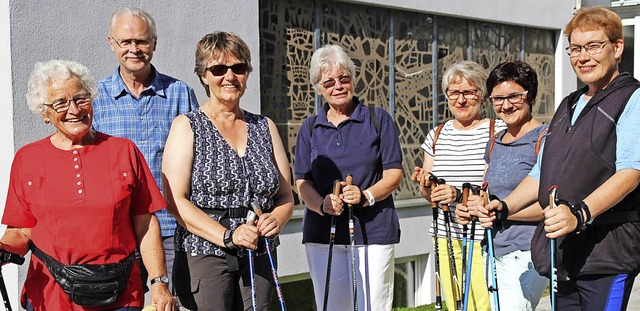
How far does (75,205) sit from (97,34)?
2912mm

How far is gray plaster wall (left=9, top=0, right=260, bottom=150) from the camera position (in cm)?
567

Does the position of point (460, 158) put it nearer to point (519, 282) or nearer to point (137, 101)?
point (519, 282)

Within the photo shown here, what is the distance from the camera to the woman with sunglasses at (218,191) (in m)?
3.87

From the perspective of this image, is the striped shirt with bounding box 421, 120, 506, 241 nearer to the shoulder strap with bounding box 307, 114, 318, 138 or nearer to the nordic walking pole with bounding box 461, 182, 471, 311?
the nordic walking pole with bounding box 461, 182, 471, 311

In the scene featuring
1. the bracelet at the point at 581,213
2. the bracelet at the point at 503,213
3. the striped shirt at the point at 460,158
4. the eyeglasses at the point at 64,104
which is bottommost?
the bracelet at the point at 503,213

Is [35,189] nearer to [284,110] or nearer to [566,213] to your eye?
[566,213]

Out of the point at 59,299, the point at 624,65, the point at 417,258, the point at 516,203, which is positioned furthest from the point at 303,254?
the point at 624,65

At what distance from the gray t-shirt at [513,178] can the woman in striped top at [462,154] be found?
0.99 feet

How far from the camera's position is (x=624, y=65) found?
13.8m

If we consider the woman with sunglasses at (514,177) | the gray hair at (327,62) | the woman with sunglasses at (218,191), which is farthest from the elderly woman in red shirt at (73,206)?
the woman with sunglasses at (514,177)

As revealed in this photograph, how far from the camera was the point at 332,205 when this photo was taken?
4.60 meters

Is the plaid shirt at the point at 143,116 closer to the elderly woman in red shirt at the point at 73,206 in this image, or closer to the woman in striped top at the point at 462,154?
the elderly woman in red shirt at the point at 73,206

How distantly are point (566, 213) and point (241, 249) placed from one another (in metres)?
1.40

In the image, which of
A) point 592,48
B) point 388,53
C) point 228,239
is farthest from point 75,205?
point 388,53
